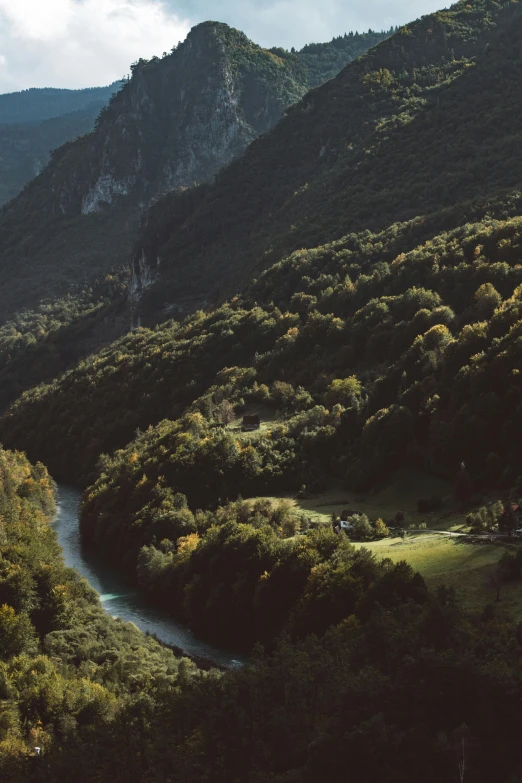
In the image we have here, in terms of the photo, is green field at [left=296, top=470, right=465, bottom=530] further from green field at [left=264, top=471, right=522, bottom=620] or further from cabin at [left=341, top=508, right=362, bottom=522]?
cabin at [left=341, top=508, right=362, bottom=522]

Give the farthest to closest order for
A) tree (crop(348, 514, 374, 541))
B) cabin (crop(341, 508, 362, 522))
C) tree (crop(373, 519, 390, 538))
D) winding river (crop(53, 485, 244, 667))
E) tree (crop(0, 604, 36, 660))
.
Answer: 1. cabin (crop(341, 508, 362, 522))
2. tree (crop(348, 514, 374, 541))
3. tree (crop(373, 519, 390, 538))
4. winding river (crop(53, 485, 244, 667))
5. tree (crop(0, 604, 36, 660))

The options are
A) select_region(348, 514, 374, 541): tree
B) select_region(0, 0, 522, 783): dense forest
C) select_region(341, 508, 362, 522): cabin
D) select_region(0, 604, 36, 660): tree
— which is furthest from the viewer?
select_region(341, 508, 362, 522): cabin

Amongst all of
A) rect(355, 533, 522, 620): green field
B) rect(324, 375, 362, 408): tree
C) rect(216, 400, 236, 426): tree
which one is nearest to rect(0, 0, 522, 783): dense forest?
rect(216, 400, 236, 426): tree

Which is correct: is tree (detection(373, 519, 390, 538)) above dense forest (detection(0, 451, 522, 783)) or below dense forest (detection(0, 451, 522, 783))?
above

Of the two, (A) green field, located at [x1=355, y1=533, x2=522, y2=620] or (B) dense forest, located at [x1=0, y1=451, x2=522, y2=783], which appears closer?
(B) dense forest, located at [x1=0, y1=451, x2=522, y2=783]

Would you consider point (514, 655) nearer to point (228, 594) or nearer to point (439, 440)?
point (228, 594)

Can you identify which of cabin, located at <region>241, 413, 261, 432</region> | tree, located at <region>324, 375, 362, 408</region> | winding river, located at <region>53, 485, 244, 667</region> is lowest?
winding river, located at <region>53, 485, 244, 667</region>

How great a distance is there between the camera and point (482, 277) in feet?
384

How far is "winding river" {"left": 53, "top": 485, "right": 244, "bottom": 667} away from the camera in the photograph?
71.9m

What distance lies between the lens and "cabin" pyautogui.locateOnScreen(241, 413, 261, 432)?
379ft

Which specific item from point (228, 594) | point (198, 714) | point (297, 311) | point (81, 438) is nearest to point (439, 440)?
point (228, 594)

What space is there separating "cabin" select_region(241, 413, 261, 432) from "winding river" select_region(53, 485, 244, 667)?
26369 millimetres

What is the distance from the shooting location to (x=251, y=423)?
11662 centimetres

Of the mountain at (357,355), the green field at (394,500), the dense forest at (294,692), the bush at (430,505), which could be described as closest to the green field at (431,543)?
the green field at (394,500)
